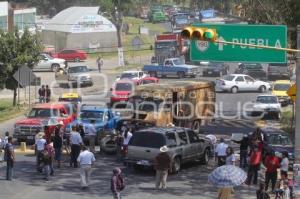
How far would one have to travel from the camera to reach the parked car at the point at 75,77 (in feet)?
190

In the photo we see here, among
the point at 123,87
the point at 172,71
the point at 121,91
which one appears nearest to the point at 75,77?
the point at 172,71

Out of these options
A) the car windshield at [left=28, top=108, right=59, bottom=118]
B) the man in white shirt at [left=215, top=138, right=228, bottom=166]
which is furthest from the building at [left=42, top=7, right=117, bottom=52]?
the man in white shirt at [left=215, top=138, right=228, bottom=166]

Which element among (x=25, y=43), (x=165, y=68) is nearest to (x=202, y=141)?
(x=25, y=43)

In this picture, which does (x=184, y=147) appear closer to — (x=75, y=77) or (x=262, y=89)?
(x=262, y=89)

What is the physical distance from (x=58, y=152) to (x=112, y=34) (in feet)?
195

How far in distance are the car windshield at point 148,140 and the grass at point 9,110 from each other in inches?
670

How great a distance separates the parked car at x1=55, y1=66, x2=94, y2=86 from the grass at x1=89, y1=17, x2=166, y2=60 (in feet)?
77.0

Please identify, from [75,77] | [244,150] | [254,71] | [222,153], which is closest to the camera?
[222,153]

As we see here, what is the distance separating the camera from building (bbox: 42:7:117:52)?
83438 millimetres

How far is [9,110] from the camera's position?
4469cm

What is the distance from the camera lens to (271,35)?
25016mm

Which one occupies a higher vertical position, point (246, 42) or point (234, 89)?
point (246, 42)

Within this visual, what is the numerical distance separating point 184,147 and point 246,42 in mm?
4428

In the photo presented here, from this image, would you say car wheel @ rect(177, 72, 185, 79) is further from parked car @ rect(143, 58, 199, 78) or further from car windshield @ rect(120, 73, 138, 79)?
car windshield @ rect(120, 73, 138, 79)
